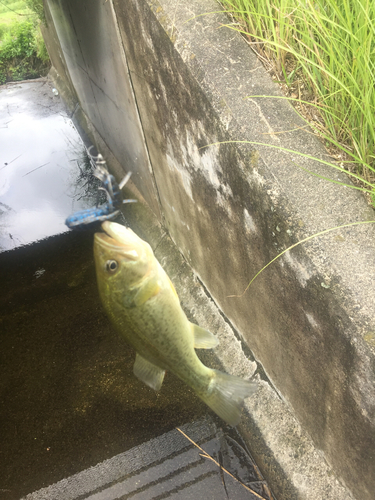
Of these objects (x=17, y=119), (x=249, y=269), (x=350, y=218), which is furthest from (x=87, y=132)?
(x=350, y=218)

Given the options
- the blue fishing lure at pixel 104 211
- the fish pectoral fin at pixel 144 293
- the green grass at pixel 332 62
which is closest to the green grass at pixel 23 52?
the blue fishing lure at pixel 104 211

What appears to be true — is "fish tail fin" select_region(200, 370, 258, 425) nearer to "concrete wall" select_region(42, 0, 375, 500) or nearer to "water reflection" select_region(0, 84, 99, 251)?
"concrete wall" select_region(42, 0, 375, 500)

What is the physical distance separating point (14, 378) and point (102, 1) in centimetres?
357

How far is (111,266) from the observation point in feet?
5.70

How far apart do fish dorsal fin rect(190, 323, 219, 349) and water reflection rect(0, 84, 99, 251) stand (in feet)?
12.0

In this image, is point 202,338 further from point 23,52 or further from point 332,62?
point 23,52

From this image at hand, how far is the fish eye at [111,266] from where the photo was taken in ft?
5.65


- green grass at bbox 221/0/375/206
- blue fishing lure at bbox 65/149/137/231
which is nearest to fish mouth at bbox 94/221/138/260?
green grass at bbox 221/0/375/206

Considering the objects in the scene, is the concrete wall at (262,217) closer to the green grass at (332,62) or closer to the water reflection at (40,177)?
the green grass at (332,62)

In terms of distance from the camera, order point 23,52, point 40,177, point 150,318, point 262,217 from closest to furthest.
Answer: point 150,318
point 262,217
point 40,177
point 23,52

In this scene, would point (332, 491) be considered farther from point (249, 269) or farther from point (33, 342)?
point (33, 342)

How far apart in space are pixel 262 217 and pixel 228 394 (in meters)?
0.95

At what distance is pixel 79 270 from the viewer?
14.6 feet

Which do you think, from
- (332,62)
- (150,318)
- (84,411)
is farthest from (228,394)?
(332,62)
